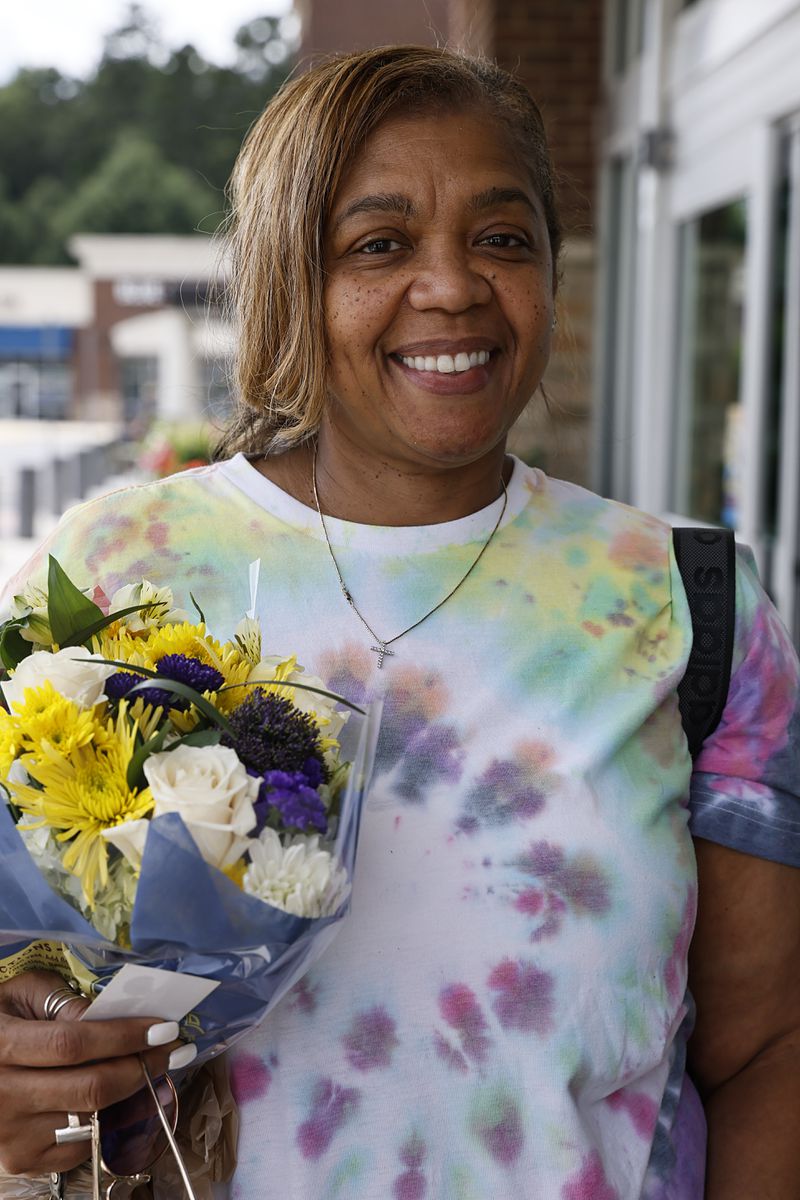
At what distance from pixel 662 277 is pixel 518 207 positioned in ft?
18.0

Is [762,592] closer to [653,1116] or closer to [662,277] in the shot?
[653,1116]

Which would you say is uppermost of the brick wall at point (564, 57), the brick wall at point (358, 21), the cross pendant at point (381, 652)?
the brick wall at point (358, 21)

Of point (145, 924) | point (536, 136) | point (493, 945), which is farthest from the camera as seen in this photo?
point (536, 136)

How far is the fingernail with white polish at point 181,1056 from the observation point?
1342 millimetres

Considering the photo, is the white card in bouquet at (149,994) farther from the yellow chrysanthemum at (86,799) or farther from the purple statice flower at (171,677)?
the purple statice flower at (171,677)

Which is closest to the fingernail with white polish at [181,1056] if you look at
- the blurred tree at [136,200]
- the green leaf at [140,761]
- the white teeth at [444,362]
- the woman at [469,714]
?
the woman at [469,714]

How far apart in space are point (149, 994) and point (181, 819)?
0.22 metres

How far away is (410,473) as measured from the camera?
1732 mm

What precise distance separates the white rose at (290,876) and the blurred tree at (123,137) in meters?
67.6

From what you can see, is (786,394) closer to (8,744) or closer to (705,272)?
(705,272)

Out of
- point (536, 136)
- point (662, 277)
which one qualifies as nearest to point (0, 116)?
point (662, 277)

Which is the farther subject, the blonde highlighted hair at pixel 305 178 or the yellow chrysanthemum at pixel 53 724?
the blonde highlighted hair at pixel 305 178

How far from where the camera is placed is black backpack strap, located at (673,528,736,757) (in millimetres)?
1654

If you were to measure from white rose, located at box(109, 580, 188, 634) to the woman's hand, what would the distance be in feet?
1.21
